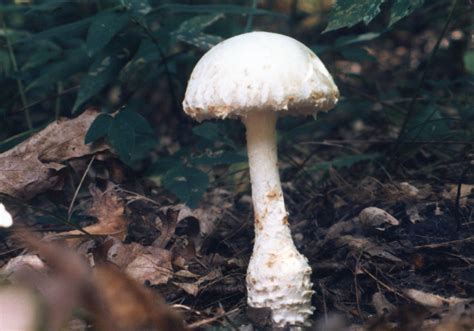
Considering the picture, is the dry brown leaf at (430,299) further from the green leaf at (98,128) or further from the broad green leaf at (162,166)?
the green leaf at (98,128)

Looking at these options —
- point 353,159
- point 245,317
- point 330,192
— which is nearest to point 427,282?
point 245,317

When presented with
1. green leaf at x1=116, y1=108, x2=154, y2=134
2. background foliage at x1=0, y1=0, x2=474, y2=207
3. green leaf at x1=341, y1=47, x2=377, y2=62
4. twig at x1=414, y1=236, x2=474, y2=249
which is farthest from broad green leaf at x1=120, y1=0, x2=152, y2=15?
twig at x1=414, y1=236, x2=474, y2=249

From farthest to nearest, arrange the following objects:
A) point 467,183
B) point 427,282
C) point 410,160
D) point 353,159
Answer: point 410,160
point 353,159
point 467,183
point 427,282

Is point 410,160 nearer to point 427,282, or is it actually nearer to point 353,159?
point 353,159

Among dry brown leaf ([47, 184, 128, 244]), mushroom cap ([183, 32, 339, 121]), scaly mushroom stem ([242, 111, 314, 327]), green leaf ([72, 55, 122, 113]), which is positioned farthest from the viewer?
green leaf ([72, 55, 122, 113])

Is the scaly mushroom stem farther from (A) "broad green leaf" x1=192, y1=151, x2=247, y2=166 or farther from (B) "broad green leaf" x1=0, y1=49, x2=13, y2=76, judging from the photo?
(B) "broad green leaf" x1=0, y1=49, x2=13, y2=76

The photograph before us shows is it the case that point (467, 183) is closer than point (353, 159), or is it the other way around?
point (467, 183)

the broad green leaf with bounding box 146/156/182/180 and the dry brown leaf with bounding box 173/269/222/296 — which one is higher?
the broad green leaf with bounding box 146/156/182/180
